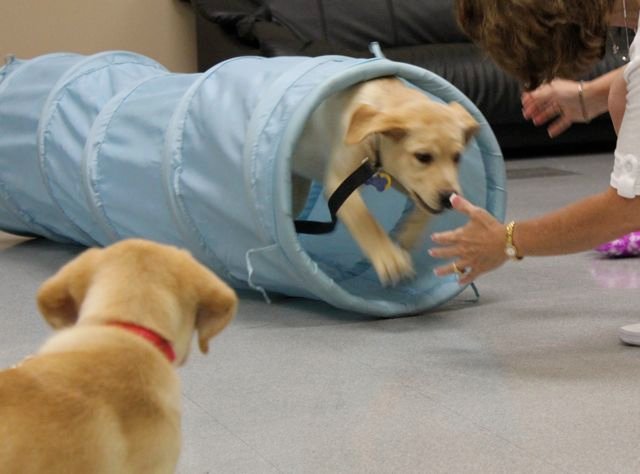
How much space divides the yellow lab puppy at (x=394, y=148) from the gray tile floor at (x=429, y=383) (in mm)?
207

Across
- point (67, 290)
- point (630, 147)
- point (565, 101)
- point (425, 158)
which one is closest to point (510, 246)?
point (630, 147)

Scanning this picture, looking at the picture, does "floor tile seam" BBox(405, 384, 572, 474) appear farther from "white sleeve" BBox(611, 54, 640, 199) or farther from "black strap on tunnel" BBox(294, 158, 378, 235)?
"black strap on tunnel" BBox(294, 158, 378, 235)

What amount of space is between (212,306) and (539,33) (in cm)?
105

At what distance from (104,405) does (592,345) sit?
1404mm

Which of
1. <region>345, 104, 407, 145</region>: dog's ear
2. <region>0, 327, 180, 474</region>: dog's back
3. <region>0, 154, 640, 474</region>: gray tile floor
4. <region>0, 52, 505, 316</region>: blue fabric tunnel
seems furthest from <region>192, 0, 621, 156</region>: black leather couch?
<region>0, 327, 180, 474</region>: dog's back

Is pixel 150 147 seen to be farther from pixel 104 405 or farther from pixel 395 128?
pixel 104 405

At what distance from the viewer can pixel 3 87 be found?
3719mm

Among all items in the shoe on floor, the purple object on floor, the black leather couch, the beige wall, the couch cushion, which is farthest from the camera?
the beige wall

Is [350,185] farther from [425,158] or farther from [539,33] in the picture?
Result: [539,33]

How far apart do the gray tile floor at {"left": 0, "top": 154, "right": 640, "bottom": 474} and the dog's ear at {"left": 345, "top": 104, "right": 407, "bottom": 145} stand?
46 centimetres

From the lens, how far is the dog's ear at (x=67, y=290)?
131cm

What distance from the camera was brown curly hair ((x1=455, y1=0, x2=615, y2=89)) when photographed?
6.65 feet

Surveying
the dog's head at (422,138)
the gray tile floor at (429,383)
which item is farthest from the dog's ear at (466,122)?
the gray tile floor at (429,383)

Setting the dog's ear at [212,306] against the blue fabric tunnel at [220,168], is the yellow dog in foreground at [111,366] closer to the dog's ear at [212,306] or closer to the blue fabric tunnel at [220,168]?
the dog's ear at [212,306]
